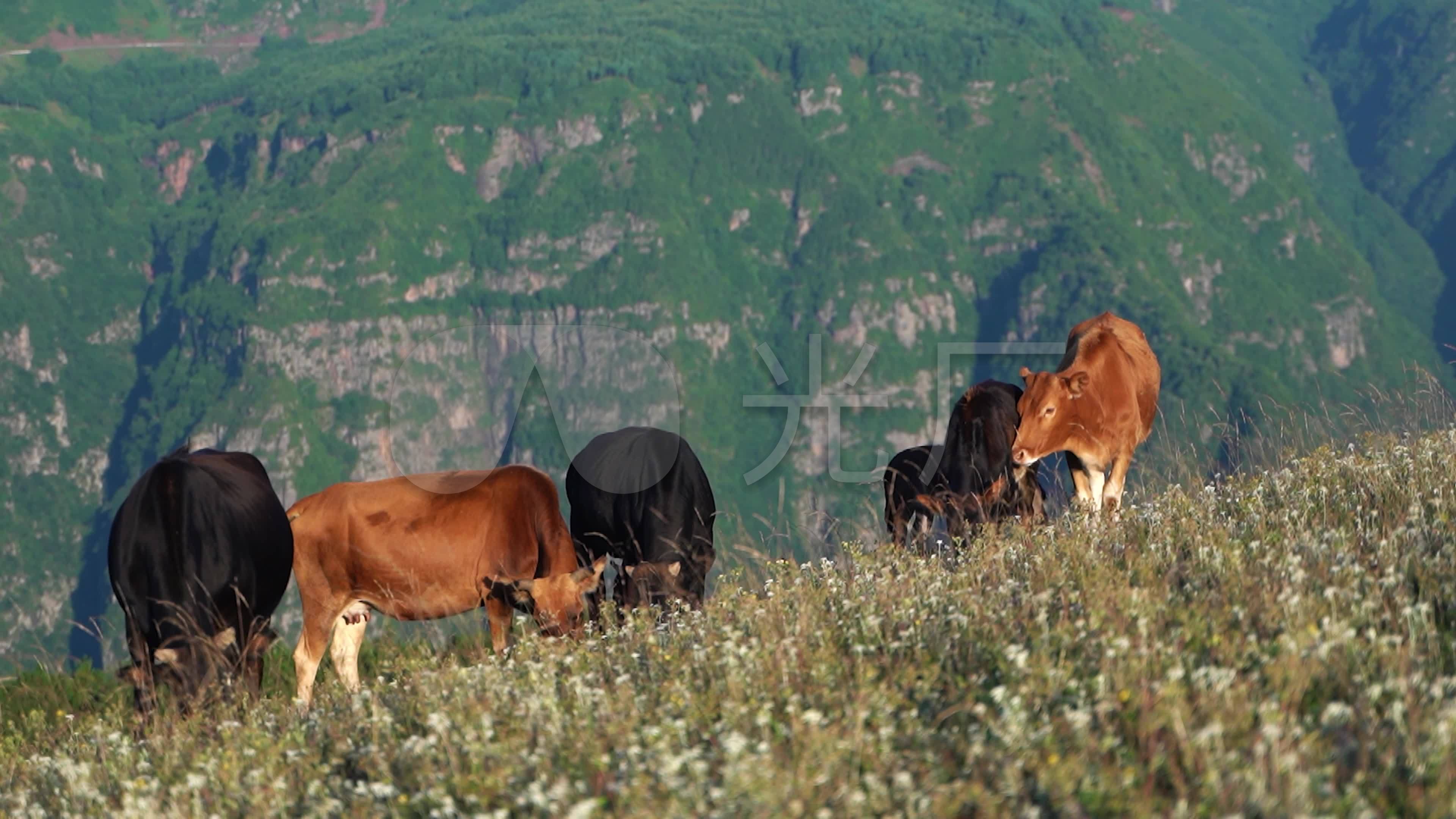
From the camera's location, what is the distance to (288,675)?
1391cm

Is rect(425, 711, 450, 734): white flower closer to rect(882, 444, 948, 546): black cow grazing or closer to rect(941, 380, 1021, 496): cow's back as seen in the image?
rect(882, 444, 948, 546): black cow grazing

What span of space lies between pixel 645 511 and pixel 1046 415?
10.7ft

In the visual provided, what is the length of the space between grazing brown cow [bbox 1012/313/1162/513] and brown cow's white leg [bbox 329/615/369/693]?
5.43 m

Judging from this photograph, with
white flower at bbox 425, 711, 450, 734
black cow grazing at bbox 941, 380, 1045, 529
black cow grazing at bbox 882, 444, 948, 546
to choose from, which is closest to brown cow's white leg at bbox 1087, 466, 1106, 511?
black cow grazing at bbox 941, 380, 1045, 529

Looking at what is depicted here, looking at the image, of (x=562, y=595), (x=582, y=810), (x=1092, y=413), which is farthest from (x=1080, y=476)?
(x=582, y=810)

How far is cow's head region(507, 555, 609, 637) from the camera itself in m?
11.9

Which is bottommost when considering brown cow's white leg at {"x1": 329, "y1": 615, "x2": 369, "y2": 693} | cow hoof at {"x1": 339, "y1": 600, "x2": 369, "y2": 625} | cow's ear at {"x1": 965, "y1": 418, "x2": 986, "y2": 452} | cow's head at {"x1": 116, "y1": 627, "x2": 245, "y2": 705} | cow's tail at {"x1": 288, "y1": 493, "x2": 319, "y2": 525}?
brown cow's white leg at {"x1": 329, "y1": 615, "x2": 369, "y2": 693}

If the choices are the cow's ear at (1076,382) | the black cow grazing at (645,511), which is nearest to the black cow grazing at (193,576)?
the black cow grazing at (645,511)

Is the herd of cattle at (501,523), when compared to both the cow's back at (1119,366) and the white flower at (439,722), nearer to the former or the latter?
the cow's back at (1119,366)

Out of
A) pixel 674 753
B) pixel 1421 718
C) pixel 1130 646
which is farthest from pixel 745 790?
pixel 1421 718

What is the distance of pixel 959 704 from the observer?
22.1ft

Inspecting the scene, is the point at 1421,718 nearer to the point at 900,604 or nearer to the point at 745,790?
the point at 745,790

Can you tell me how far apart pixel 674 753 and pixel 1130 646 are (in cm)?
182

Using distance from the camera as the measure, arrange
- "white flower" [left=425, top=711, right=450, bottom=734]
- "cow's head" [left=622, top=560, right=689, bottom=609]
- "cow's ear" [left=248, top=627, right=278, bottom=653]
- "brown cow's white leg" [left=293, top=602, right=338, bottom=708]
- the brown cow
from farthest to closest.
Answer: "brown cow's white leg" [left=293, top=602, right=338, bottom=708] < the brown cow < "cow's head" [left=622, top=560, right=689, bottom=609] < "cow's ear" [left=248, top=627, right=278, bottom=653] < "white flower" [left=425, top=711, right=450, bottom=734]
